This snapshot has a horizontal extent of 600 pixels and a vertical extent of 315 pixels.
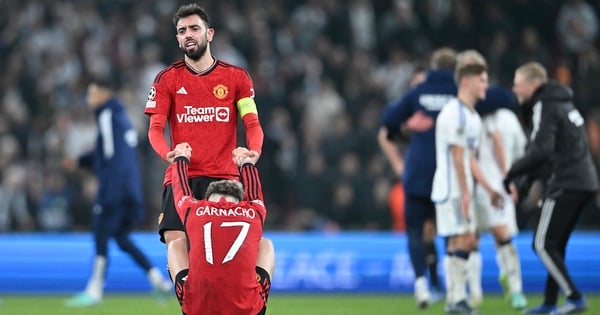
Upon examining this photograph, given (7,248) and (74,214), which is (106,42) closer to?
(74,214)

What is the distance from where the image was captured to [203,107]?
8.80m

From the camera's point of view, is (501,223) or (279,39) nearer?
(501,223)

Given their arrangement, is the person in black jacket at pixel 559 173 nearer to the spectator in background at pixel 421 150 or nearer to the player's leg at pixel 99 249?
the spectator in background at pixel 421 150

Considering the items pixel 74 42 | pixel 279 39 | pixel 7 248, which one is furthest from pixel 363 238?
pixel 74 42

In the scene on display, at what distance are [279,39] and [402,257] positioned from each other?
25.0 ft

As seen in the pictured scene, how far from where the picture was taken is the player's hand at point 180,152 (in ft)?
26.9

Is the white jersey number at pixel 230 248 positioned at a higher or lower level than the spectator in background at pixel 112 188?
higher

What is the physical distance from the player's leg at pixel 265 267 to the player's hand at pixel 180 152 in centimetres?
76

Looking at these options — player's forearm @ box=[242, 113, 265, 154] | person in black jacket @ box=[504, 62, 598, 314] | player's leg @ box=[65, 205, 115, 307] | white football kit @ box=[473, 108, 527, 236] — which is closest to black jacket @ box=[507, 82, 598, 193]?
person in black jacket @ box=[504, 62, 598, 314]

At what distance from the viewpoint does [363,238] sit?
50.4ft

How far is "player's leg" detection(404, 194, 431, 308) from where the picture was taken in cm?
1231

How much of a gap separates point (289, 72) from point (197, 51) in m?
12.2

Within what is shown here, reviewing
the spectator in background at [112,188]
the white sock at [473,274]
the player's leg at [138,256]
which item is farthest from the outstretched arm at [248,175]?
the spectator in background at [112,188]

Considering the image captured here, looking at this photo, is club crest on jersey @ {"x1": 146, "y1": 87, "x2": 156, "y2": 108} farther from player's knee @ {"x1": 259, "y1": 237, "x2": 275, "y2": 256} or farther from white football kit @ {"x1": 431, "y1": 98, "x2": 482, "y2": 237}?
white football kit @ {"x1": 431, "y1": 98, "x2": 482, "y2": 237}
